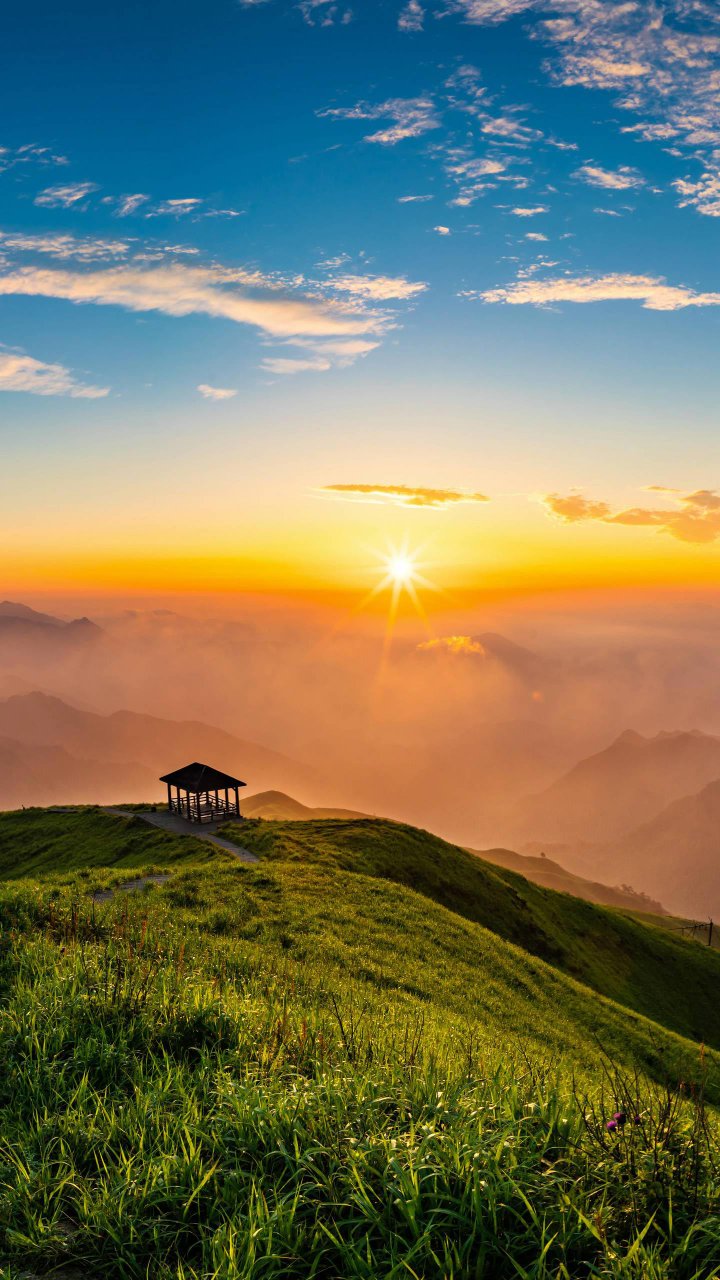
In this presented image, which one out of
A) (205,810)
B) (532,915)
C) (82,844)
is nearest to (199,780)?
(205,810)

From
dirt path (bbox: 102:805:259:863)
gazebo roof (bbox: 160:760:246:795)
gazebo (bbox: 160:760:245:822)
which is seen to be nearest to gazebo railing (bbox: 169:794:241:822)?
gazebo (bbox: 160:760:245:822)

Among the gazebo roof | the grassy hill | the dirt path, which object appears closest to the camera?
the grassy hill

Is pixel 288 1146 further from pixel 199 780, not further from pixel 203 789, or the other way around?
pixel 199 780

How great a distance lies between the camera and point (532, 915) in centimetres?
4225

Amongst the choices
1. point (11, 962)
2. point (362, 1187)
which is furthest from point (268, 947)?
point (362, 1187)

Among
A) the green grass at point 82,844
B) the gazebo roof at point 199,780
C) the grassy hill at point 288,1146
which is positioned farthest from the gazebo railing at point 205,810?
the grassy hill at point 288,1146

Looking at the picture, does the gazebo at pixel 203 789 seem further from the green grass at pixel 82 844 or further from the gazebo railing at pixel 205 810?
the green grass at pixel 82 844

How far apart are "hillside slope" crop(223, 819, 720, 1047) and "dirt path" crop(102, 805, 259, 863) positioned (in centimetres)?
88

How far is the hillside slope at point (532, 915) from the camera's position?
37.2 metres

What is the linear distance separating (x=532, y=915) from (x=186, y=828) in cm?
2399

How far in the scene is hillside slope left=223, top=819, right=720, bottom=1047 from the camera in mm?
37250

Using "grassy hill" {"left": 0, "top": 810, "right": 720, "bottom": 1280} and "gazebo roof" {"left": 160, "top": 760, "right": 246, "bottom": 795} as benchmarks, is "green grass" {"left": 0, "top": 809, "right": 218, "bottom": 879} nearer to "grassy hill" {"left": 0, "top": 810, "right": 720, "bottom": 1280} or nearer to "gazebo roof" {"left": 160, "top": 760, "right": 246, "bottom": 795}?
"gazebo roof" {"left": 160, "top": 760, "right": 246, "bottom": 795}

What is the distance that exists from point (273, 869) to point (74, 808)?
37166mm

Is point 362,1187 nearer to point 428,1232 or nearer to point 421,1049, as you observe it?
point 428,1232
